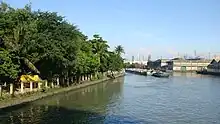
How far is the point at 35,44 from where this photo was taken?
120ft

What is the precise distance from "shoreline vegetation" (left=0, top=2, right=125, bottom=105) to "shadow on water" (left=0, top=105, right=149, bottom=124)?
4213mm

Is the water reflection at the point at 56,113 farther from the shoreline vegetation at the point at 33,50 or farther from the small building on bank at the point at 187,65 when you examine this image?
the small building on bank at the point at 187,65

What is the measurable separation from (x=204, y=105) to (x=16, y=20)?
20515 mm

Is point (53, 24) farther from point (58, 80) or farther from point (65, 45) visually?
point (58, 80)

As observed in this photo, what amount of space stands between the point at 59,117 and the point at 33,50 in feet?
42.2

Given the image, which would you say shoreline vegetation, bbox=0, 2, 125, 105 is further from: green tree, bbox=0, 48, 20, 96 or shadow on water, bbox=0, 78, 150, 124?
shadow on water, bbox=0, 78, 150, 124

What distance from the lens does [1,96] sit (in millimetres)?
31250

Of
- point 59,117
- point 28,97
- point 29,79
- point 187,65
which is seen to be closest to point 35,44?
point 29,79

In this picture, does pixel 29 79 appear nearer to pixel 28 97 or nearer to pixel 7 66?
pixel 28 97

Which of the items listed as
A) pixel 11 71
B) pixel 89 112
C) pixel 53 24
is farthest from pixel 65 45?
pixel 89 112

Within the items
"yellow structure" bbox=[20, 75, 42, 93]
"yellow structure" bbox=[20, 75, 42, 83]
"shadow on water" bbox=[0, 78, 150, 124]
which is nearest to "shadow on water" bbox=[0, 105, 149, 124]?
"shadow on water" bbox=[0, 78, 150, 124]

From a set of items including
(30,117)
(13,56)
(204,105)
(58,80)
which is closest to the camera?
(30,117)

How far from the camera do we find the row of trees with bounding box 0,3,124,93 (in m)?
34.4

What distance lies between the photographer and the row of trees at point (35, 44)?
1356 inches
